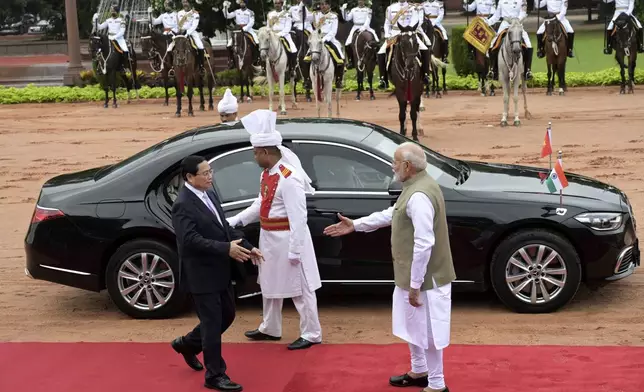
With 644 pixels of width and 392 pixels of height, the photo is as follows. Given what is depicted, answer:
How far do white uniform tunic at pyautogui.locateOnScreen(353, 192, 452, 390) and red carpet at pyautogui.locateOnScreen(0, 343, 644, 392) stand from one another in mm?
306

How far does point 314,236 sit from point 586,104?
63.6 feet

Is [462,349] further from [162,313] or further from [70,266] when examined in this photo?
[70,266]

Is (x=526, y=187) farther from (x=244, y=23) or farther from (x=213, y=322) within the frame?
(x=244, y=23)

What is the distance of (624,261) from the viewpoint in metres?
9.15

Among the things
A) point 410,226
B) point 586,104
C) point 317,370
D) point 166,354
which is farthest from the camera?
point 586,104

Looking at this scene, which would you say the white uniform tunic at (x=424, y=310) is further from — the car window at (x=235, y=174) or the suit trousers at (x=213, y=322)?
the car window at (x=235, y=174)

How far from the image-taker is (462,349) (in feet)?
26.9

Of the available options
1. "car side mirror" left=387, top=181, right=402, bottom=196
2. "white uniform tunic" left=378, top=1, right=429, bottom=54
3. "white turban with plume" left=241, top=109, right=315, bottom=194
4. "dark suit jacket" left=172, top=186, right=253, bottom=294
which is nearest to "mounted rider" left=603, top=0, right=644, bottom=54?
"white uniform tunic" left=378, top=1, right=429, bottom=54

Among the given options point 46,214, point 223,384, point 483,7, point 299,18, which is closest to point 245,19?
point 299,18

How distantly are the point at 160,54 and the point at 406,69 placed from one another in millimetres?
13090

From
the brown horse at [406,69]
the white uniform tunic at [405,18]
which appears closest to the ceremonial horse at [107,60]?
the white uniform tunic at [405,18]

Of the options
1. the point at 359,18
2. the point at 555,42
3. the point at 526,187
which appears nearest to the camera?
the point at 526,187

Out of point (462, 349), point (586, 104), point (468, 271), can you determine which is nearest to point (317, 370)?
point (462, 349)

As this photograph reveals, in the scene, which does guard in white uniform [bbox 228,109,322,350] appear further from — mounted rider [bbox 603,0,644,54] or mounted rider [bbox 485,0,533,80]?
mounted rider [bbox 603,0,644,54]
